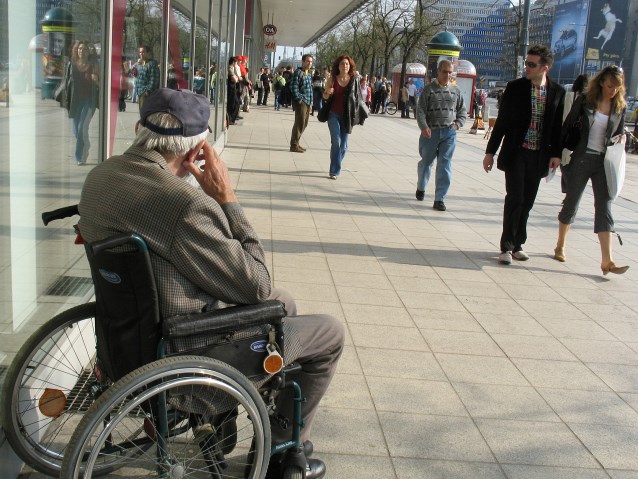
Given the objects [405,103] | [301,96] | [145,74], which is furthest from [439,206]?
[405,103]

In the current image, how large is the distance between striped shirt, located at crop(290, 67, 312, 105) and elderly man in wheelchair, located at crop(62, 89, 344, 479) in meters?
12.0

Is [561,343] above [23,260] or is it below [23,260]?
below

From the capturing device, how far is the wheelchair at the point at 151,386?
230cm

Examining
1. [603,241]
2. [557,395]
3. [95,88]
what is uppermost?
[95,88]

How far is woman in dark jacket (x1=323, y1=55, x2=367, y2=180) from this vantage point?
432 inches

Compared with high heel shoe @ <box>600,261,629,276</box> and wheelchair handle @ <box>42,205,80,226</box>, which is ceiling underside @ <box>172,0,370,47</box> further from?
wheelchair handle @ <box>42,205,80,226</box>

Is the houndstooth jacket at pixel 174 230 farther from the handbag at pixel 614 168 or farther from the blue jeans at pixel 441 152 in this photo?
the blue jeans at pixel 441 152

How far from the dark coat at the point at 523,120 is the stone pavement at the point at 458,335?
1.00 metres

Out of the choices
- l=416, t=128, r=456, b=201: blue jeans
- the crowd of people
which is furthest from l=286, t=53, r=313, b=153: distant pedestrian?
the crowd of people

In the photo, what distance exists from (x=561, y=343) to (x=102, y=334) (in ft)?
10.6

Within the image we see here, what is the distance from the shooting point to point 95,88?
4480 mm

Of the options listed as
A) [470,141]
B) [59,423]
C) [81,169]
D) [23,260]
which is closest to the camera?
[59,423]

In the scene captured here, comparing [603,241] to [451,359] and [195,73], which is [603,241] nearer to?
[451,359]

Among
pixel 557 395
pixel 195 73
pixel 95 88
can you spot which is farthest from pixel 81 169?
pixel 195 73
